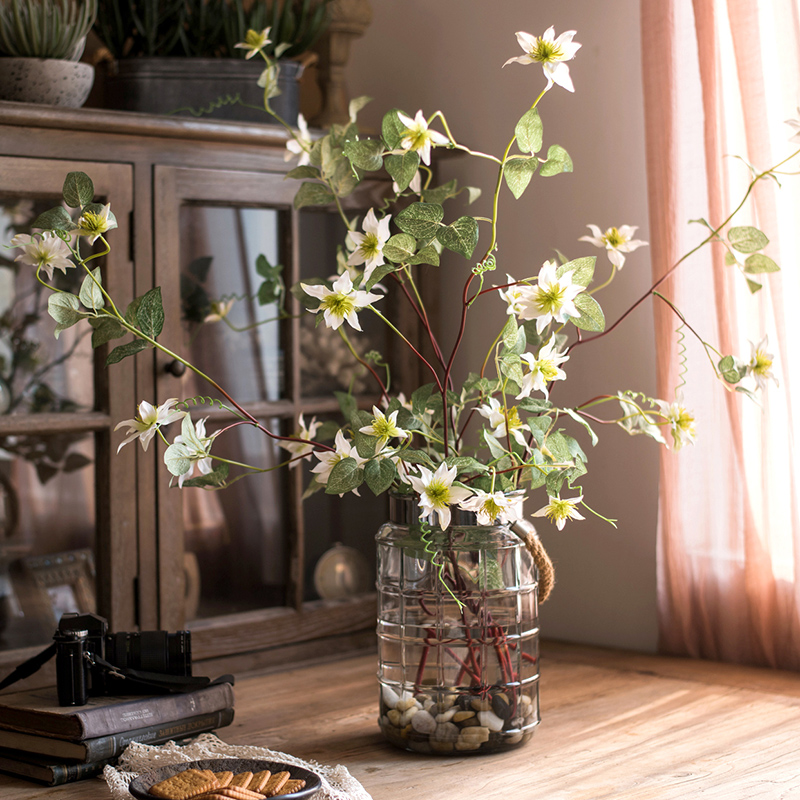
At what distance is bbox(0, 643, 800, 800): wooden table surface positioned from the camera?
1167 millimetres

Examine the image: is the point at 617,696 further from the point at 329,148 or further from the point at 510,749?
the point at 329,148

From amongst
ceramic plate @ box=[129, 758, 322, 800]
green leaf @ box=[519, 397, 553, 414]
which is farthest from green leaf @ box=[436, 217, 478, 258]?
ceramic plate @ box=[129, 758, 322, 800]

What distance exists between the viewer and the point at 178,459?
3.82ft

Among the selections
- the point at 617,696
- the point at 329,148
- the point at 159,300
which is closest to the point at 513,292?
the point at 329,148

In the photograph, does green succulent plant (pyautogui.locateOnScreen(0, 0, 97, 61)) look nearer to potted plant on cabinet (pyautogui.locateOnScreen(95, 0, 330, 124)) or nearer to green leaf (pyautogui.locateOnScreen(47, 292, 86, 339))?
potted plant on cabinet (pyautogui.locateOnScreen(95, 0, 330, 124))

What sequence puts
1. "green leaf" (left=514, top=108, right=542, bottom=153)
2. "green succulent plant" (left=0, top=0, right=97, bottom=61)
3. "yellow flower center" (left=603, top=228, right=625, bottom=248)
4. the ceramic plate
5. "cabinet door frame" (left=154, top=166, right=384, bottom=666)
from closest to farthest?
1. the ceramic plate
2. "green leaf" (left=514, top=108, right=542, bottom=153)
3. "yellow flower center" (left=603, top=228, right=625, bottom=248)
4. "green succulent plant" (left=0, top=0, right=97, bottom=61)
5. "cabinet door frame" (left=154, top=166, right=384, bottom=666)

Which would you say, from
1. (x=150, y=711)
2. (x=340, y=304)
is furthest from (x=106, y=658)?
(x=340, y=304)

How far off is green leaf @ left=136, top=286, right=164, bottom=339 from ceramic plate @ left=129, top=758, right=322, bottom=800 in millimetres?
460

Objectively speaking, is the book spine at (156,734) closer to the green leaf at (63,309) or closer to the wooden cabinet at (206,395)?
the wooden cabinet at (206,395)

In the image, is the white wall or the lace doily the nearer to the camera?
the lace doily

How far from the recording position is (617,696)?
152cm

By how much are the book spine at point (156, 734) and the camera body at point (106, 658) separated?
5 cm

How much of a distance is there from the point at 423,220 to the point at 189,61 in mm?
755

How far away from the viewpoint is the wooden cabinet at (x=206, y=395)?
158cm
